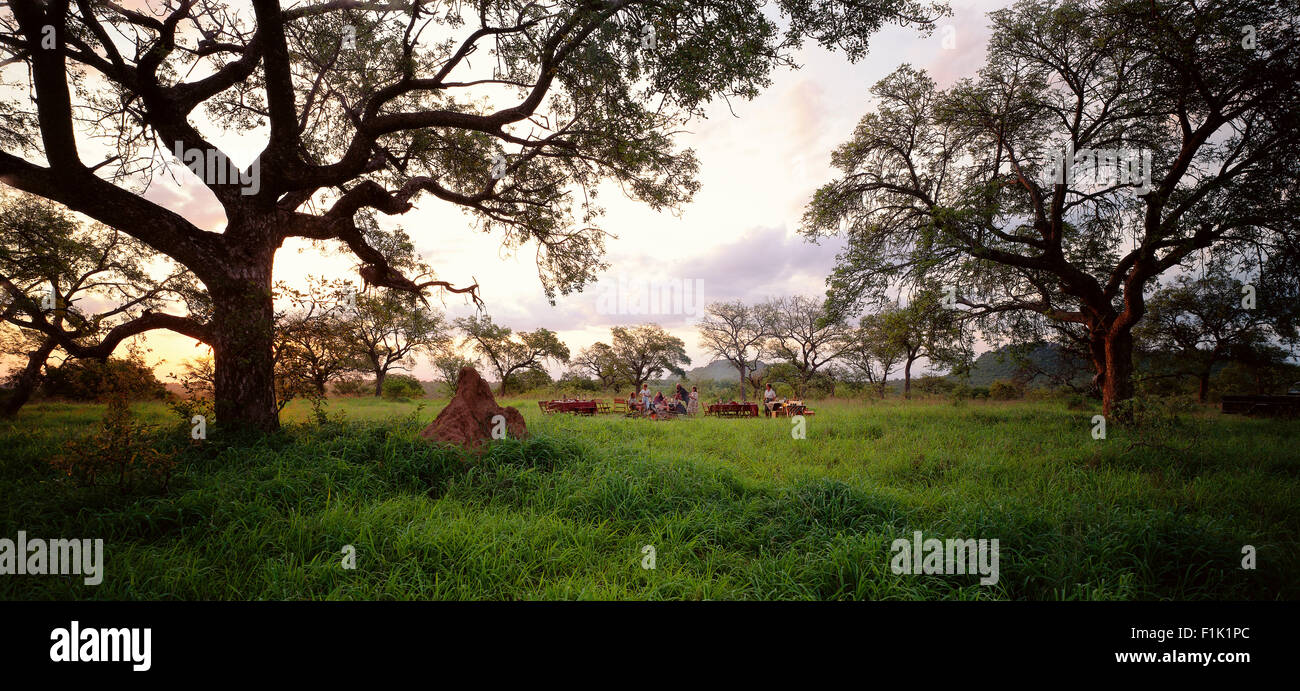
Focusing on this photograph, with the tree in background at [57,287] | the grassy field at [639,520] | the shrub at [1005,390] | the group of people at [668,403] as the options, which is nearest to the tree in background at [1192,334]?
the shrub at [1005,390]

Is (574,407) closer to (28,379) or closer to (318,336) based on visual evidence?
(318,336)

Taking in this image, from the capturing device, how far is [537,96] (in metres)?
7.15

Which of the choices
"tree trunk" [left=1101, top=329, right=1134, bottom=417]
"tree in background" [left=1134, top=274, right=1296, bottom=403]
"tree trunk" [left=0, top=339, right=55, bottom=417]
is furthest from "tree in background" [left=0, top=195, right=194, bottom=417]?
"tree in background" [left=1134, top=274, right=1296, bottom=403]

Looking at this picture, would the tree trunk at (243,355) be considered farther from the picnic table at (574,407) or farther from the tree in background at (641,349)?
the tree in background at (641,349)

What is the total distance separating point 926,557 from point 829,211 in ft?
34.1

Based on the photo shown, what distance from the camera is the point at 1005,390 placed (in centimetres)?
2794

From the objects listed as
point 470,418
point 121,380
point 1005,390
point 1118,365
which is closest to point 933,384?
point 1005,390

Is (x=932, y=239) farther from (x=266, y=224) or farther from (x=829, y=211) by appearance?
(x=266, y=224)

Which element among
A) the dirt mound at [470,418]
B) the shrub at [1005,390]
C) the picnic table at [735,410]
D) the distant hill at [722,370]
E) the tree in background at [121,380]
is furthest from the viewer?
the distant hill at [722,370]

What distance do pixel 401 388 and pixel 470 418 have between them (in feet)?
86.5

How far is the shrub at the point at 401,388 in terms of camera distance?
28.0 m

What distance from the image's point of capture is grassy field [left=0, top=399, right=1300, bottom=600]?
320cm

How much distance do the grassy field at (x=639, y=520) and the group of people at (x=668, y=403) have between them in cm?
810

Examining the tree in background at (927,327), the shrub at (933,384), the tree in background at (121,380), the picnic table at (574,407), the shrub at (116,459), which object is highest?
the tree in background at (927,327)
